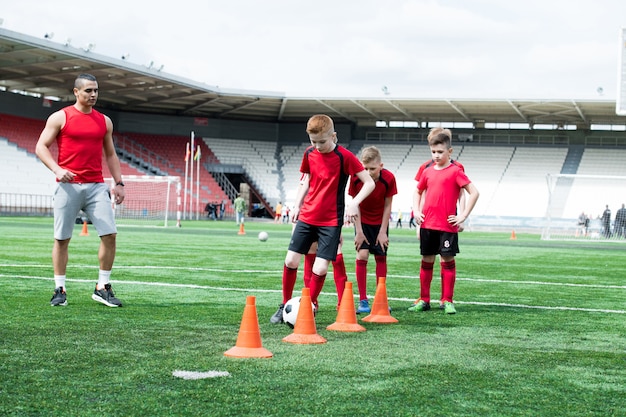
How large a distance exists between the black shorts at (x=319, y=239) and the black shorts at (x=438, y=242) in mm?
1466

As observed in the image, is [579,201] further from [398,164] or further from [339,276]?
[339,276]

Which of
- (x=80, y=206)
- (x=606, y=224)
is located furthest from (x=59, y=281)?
(x=606, y=224)

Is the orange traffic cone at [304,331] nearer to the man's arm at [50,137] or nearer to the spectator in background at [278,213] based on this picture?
the man's arm at [50,137]

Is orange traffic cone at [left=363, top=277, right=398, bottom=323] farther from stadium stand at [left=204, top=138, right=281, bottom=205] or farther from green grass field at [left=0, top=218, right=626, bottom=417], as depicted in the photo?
stadium stand at [left=204, top=138, right=281, bottom=205]

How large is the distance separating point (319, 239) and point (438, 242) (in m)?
1.67

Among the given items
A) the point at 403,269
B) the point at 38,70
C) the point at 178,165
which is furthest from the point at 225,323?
the point at 178,165

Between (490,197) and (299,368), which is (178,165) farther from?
(299,368)

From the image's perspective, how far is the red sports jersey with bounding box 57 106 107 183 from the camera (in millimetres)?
7160

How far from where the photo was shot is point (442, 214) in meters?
7.69

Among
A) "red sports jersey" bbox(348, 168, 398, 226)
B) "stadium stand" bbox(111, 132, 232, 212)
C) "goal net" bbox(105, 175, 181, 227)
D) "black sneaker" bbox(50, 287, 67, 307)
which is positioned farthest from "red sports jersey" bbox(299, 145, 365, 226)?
"stadium stand" bbox(111, 132, 232, 212)

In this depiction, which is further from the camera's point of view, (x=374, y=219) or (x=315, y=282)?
(x=374, y=219)

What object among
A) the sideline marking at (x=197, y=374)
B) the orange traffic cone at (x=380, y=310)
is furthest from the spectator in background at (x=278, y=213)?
the sideline marking at (x=197, y=374)

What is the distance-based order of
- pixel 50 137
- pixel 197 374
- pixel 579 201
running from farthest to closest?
pixel 579 201
pixel 50 137
pixel 197 374

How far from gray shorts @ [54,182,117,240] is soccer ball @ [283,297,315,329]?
2.07 meters
